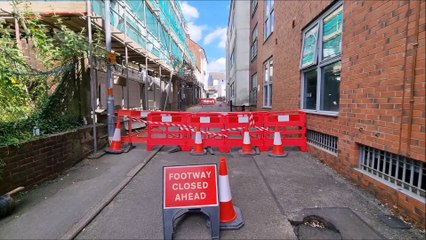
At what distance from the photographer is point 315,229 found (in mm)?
2805

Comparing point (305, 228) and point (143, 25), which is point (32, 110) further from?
point (143, 25)

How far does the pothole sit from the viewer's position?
267cm

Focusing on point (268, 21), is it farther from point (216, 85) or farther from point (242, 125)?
point (216, 85)

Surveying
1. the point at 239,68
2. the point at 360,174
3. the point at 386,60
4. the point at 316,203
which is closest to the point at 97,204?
the point at 316,203

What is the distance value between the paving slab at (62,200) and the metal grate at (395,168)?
4.19m

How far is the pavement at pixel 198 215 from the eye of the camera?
2.77 m

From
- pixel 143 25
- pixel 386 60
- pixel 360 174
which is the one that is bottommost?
pixel 360 174

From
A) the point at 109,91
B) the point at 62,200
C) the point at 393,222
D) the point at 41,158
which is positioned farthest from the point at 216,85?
the point at 393,222

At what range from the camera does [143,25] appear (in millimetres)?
11109

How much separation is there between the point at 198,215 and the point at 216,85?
98.0 m

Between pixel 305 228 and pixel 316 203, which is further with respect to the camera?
pixel 316 203

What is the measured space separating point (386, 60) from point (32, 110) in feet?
20.8

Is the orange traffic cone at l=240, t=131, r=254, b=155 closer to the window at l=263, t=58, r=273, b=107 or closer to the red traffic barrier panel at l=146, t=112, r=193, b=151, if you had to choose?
the red traffic barrier panel at l=146, t=112, r=193, b=151

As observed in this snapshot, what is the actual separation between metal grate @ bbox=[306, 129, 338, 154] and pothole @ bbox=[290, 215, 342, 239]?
2.46m
